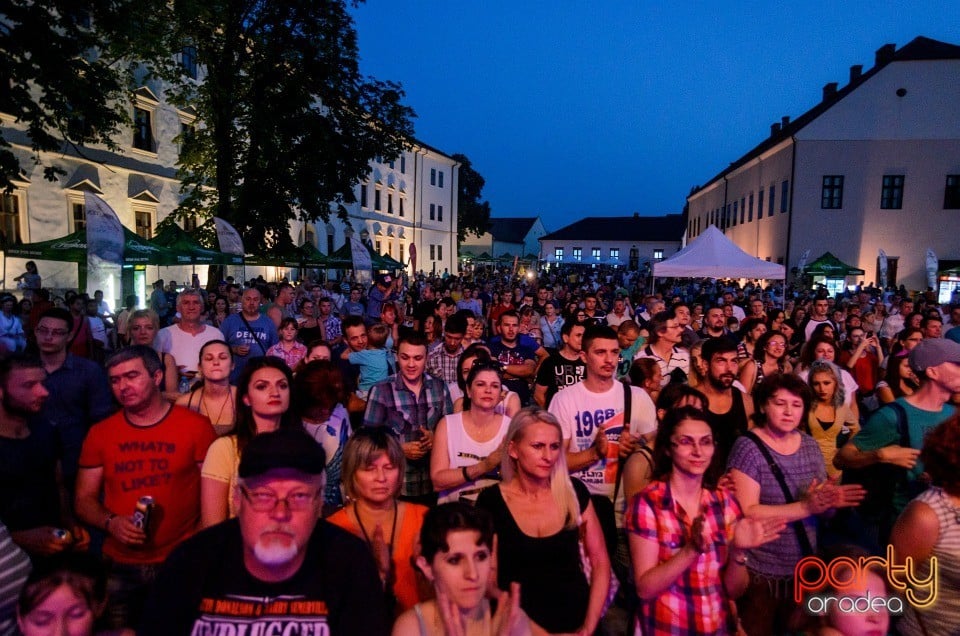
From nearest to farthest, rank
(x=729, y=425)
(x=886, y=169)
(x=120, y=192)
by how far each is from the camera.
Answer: (x=729, y=425), (x=120, y=192), (x=886, y=169)

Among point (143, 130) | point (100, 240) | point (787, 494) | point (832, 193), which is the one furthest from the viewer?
point (832, 193)

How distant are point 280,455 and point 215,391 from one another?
2.42 metres

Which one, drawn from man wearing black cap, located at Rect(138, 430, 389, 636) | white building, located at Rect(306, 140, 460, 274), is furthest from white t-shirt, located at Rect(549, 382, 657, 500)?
white building, located at Rect(306, 140, 460, 274)

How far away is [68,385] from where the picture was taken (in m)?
4.24

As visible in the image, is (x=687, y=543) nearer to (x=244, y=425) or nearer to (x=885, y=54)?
(x=244, y=425)

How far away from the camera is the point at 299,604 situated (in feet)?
5.89

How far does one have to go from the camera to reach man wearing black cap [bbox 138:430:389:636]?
5.78 feet

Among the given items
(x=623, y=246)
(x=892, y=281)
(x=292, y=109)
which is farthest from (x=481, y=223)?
(x=292, y=109)

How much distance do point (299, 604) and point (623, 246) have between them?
8268 centimetres

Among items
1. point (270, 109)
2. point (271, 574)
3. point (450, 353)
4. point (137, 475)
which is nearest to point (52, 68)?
point (270, 109)

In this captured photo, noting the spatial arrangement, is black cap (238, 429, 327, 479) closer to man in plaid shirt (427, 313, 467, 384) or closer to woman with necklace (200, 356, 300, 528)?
woman with necklace (200, 356, 300, 528)

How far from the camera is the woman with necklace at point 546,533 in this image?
2576 millimetres

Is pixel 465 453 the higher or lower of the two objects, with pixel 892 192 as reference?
lower

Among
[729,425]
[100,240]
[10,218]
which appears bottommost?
[729,425]
